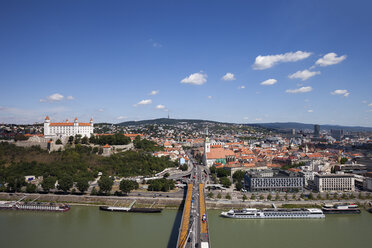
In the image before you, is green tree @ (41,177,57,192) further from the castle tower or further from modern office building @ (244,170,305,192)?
modern office building @ (244,170,305,192)

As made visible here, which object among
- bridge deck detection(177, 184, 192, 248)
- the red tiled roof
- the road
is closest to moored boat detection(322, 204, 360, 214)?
the road

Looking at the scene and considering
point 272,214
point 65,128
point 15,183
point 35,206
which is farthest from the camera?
point 65,128

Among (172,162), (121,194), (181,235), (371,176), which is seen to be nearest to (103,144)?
(172,162)

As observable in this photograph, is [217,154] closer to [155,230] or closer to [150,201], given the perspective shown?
[150,201]

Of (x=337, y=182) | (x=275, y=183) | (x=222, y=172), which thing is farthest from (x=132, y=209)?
(x=337, y=182)

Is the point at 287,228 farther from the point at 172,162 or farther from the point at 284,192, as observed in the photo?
the point at 172,162

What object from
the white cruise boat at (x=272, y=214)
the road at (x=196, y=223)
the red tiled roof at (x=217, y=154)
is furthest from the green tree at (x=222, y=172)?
the white cruise boat at (x=272, y=214)
